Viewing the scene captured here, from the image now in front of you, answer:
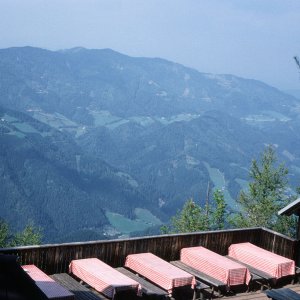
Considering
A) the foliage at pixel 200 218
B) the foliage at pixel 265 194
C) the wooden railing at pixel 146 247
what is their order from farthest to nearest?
the foliage at pixel 200 218 → the foliage at pixel 265 194 → the wooden railing at pixel 146 247

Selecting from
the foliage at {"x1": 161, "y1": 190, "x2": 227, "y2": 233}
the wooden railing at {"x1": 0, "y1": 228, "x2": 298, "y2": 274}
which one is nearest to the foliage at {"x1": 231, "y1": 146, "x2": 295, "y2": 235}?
the foliage at {"x1": 161, "y1": 190, "x2": 227, "y2": 233}

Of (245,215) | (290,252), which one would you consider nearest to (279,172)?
(245,215)

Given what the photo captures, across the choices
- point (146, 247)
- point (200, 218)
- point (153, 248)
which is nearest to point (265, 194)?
point (200, 218)

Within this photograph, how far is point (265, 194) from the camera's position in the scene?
45.8 metres

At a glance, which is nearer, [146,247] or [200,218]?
[146,247]

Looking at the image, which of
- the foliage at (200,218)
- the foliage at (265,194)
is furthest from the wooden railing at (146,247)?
the foliage at (200,218)

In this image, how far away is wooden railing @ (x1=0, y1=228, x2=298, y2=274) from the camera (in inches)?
540

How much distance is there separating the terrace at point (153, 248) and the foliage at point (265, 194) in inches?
1039

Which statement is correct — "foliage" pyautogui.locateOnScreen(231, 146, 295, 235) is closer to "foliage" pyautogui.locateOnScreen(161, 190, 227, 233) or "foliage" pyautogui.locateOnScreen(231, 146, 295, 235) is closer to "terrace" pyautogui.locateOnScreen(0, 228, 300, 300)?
"foliage" pyautogui.locateOnScreen(161, 190, 227, 233)

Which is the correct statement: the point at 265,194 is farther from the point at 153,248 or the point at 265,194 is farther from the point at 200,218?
the point at 153,248

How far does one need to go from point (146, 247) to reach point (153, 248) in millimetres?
264

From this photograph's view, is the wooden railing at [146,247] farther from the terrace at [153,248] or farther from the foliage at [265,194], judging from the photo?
the foliage at [265,194]

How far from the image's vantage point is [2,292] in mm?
7055

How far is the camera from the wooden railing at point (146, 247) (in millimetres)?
13728
